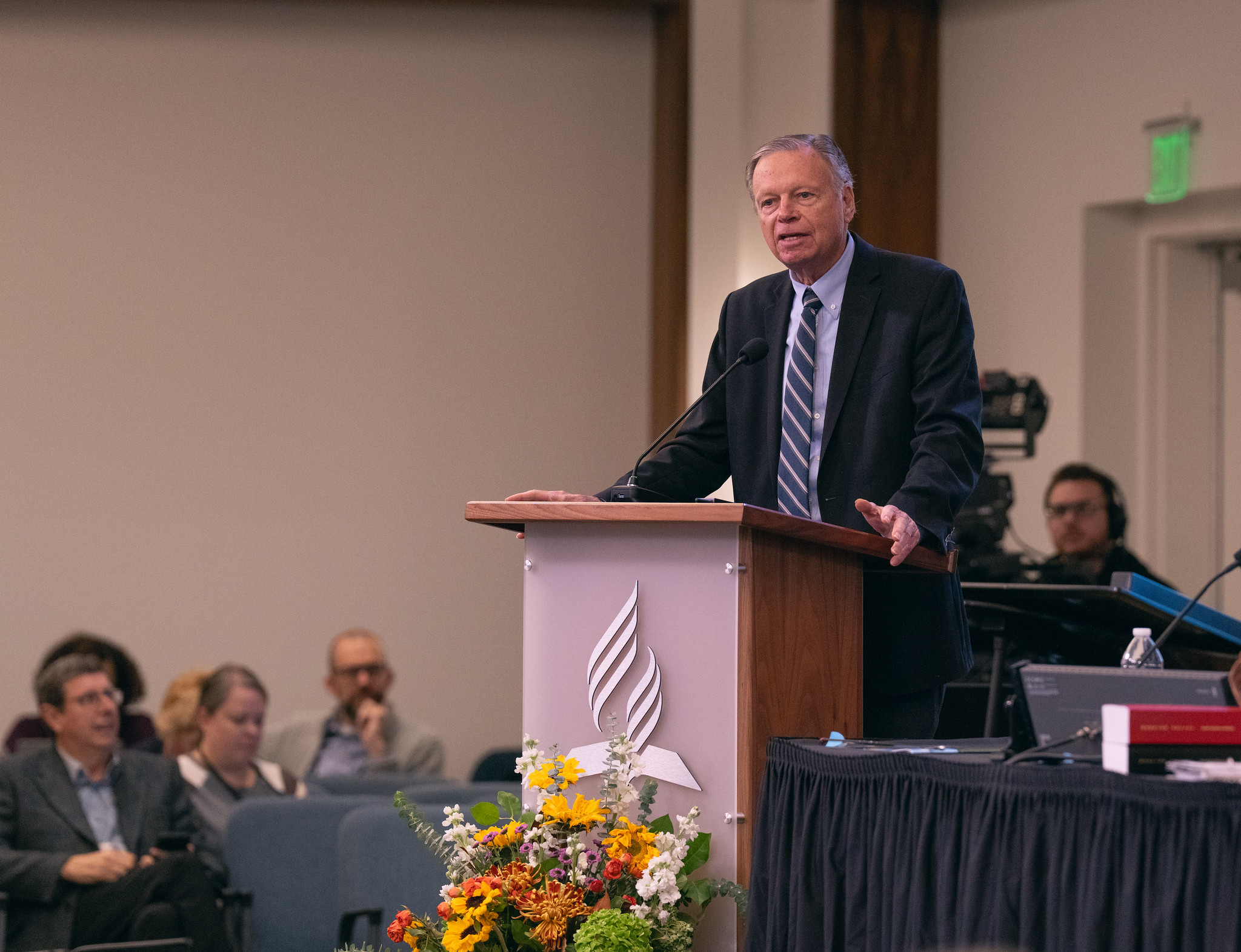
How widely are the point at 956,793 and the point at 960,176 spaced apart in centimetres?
561

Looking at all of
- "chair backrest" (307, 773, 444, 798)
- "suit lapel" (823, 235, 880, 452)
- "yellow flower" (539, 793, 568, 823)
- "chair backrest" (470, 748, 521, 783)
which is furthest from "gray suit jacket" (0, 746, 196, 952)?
"suit lapel" (823, 235, 880, 452)

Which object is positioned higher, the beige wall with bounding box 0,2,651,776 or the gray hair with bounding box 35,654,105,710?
the beige wall with bounding box 0,2,651,776

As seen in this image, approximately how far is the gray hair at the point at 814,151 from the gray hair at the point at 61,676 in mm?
3248

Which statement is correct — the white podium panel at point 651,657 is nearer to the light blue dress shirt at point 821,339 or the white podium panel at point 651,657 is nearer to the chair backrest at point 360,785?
the light blue dress shirt at point 821,339

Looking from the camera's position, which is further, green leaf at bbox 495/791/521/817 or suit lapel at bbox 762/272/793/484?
suit lapel at bbox 762/272/793/484

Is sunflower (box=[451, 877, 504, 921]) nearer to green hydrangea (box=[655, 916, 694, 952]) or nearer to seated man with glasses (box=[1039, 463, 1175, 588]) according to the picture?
green hydrangea (box=[655, 916, 694, 952])

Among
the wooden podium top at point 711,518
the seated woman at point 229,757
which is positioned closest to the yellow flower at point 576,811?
the wooden podium top at point 711,518

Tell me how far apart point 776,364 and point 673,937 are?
90cm

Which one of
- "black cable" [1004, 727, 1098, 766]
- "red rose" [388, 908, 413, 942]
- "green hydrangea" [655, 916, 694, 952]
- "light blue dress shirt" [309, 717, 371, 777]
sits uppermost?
"black cable" [1004, 727, 1098, 766]

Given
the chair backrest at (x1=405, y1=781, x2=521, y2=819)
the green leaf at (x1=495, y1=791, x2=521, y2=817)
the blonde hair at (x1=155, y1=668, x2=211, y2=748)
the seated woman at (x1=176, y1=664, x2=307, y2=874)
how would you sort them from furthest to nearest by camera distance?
1. the blonde hair at (x1=155, y1=668, x2=211, y2=748)
2. the seated woman at (x1=176, y1=664, x2=307, y2=874)
3. the chair backrest at (x1=405, y1=781, x2=521, y2=819)
4. the green leaf at (x1=495, y1=791, x2=521, y2=817)

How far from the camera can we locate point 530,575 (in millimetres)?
2209

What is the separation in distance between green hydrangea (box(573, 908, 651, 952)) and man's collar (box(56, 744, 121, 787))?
305 centimetres

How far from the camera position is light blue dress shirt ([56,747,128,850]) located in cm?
456

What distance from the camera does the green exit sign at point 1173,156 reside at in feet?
20.2
